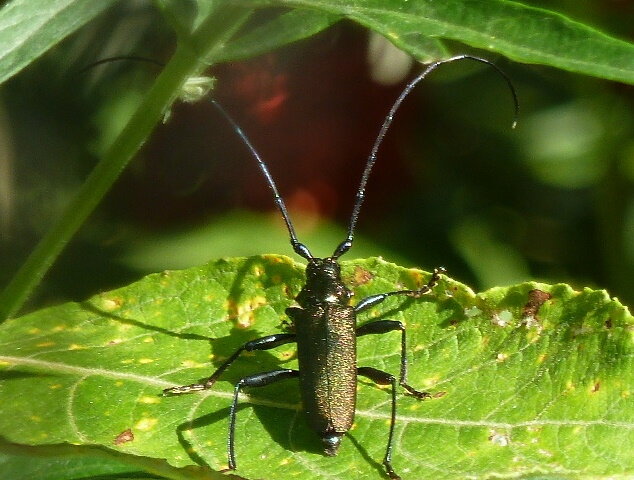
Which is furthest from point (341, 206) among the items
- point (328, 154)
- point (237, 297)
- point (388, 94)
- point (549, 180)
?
point (237, 297)

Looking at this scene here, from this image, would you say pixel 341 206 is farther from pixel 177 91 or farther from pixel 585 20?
Answer: pixel 177 91

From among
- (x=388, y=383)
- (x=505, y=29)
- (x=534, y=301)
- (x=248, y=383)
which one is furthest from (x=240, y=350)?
(x=505, y=29)

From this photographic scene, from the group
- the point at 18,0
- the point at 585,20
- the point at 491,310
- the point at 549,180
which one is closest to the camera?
the point at 18,0

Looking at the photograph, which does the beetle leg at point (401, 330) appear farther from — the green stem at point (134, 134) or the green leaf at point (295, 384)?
the green stem at point (134, 134)

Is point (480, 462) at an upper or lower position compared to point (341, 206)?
lower

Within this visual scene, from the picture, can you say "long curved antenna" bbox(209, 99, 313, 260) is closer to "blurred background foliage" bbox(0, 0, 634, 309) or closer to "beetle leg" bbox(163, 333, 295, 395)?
"beetle leg" bbox(163, 333, 295, 395)

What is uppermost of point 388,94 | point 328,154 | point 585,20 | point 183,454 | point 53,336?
point 585,20
